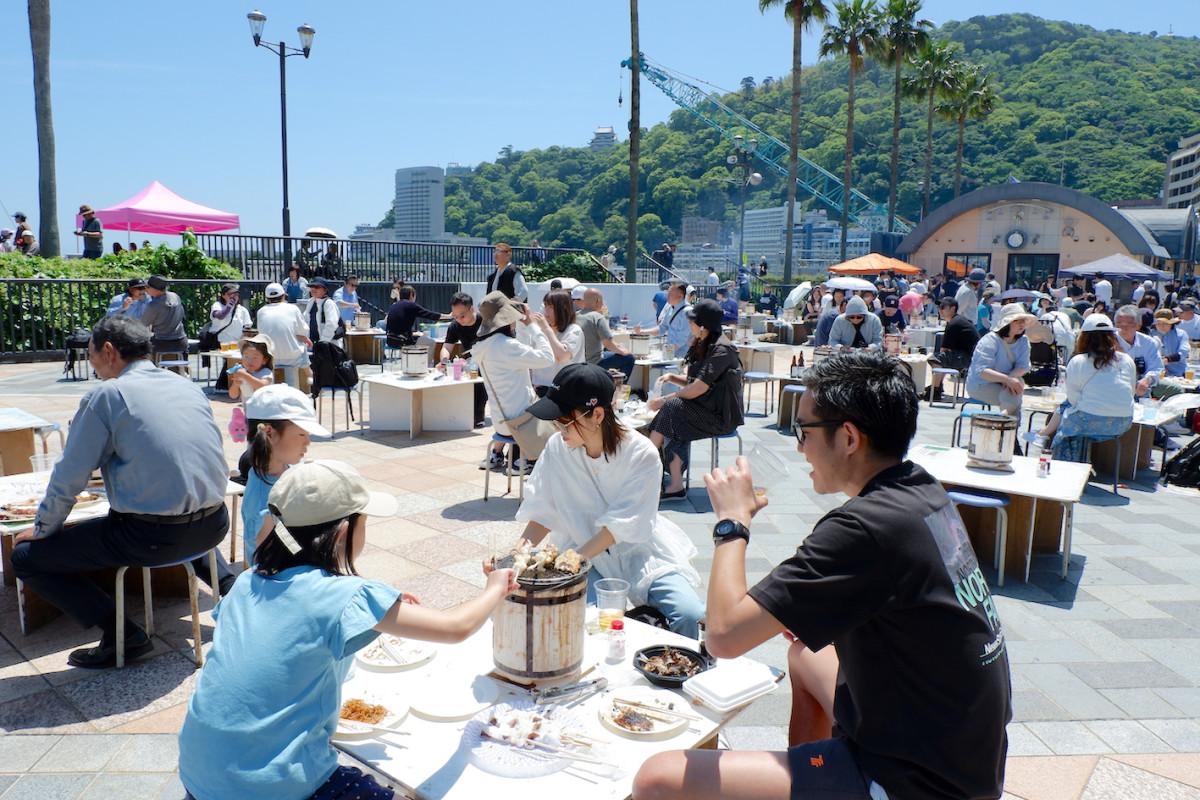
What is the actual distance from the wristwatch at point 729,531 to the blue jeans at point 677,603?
3.71ft

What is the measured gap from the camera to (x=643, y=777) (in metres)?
1.91

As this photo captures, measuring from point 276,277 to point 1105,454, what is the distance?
16441 mm

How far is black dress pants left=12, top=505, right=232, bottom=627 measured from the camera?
3725mm

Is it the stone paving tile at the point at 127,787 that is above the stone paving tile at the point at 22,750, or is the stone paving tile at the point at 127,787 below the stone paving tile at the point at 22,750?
above

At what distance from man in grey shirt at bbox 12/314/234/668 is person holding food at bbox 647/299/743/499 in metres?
3.71

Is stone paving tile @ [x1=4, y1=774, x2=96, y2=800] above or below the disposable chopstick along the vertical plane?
below

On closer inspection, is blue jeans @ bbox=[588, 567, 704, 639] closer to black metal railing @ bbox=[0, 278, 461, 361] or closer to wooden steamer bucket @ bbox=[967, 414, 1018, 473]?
wooden steamer bucket @ bbox=[967, 414, 1018, 473]

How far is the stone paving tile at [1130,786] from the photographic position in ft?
10.0

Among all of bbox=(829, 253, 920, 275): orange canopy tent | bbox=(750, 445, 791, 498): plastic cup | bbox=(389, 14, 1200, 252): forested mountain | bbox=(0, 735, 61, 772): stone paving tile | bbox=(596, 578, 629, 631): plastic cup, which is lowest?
bbox=(0, 735, 61, 772): stone paving tile

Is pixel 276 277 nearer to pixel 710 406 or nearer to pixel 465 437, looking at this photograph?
pixel 465 437

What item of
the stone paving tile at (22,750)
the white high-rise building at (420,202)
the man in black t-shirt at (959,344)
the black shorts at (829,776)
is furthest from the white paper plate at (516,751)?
the white high-rise building at (420,202)

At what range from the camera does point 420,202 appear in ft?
206

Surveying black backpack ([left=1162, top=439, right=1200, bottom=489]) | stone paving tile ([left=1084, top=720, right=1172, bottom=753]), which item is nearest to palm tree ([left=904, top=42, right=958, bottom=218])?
black backpack ([left=1162, top=439, right=1200, bottom=489])

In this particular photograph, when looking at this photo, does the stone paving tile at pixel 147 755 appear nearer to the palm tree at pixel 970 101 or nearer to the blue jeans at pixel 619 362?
the blue jeans at pixel 619 362
